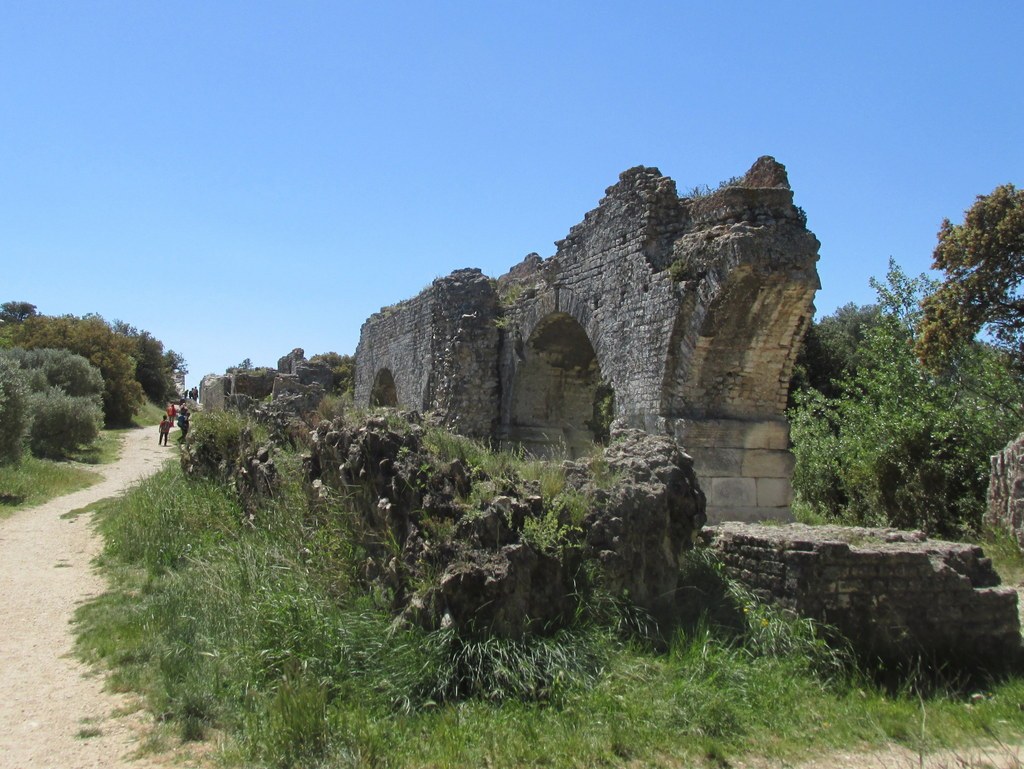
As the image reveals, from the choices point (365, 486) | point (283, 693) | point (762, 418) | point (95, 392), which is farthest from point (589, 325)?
point (95, 392)

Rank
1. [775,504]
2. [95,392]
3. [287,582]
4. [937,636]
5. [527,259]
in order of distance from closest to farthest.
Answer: [937,636] < [287,582] < [775,504] < [527,259] < [95,392]

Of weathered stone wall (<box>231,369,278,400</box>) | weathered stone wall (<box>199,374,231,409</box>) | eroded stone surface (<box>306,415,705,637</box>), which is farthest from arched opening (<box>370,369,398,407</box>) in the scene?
eroded stone surface (<box>306,415,705,637</box>)

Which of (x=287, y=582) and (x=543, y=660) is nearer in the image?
(x=543, y=660)

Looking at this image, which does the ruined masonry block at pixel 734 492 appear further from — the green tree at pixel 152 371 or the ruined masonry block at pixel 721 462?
the green tree at pixel 152 371

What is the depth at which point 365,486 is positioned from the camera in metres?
5.88

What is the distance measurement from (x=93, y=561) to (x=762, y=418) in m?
7.48

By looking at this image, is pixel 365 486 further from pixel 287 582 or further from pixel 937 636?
pixel 937 636

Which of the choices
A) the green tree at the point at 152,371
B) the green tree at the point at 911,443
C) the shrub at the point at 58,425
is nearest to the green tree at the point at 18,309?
the green tree at the point at 152,371

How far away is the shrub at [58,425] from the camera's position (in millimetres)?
19062

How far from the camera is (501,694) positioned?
436 cm

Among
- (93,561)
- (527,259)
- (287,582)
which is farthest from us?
(527,259)

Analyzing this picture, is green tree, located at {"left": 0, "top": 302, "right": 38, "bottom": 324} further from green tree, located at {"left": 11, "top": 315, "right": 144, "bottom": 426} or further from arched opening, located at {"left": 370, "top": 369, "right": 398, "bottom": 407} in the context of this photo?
arched opening, located at {"left": 370, "top": 369, "right": 398, "bottom": 407}

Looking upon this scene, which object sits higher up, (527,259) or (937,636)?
(527,259)

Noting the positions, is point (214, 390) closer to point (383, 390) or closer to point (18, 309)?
point (383, 390)
